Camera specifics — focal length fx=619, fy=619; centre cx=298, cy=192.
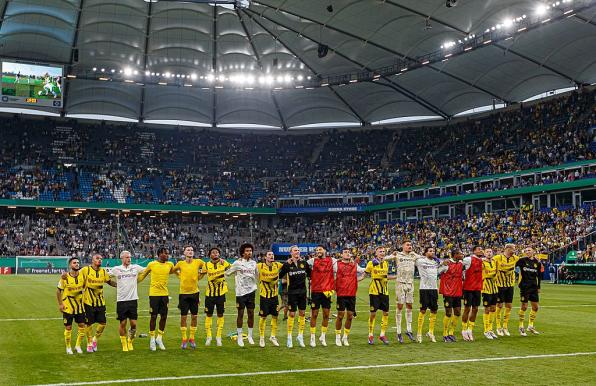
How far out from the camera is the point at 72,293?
47.6ft

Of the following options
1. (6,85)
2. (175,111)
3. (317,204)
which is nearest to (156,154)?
(175,111)

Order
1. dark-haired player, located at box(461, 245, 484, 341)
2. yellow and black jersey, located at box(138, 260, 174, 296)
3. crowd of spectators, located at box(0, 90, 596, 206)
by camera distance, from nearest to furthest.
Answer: yellow and black jersey, located at box(138, 260, 174, 296)
dark-haired player, located at box(461, 245, 484, 341)
crowd of spectators, located at box(0, 90, 596, 206)

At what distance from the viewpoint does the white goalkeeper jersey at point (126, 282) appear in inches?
586

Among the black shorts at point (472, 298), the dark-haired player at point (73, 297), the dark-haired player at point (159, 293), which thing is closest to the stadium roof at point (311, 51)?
the black shorts at point (472, 298)

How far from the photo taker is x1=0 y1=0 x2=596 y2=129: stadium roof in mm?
48219

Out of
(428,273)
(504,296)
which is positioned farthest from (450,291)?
(504,296)

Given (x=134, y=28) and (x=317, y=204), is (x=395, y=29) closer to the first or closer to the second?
(x=134, y=28)

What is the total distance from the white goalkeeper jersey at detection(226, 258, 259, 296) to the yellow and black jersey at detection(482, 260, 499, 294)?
6602 millimetres

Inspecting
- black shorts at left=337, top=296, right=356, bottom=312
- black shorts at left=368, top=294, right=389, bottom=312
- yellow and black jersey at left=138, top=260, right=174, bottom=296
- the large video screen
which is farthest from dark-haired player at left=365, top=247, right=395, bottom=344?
the large video screen

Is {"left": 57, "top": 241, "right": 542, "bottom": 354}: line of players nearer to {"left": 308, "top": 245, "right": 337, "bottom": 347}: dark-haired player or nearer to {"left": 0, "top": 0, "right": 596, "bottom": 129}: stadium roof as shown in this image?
{"left": 308, "top": 245, "right": 337, "bottom": 347}: dark-haired player

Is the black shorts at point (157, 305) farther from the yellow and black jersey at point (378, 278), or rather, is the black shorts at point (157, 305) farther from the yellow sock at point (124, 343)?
the yellow and black jersey at point (378, 278)

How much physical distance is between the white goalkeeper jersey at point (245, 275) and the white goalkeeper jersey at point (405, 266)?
3.89 meters

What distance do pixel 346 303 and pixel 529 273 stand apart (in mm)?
6092

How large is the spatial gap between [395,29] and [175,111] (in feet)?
118
